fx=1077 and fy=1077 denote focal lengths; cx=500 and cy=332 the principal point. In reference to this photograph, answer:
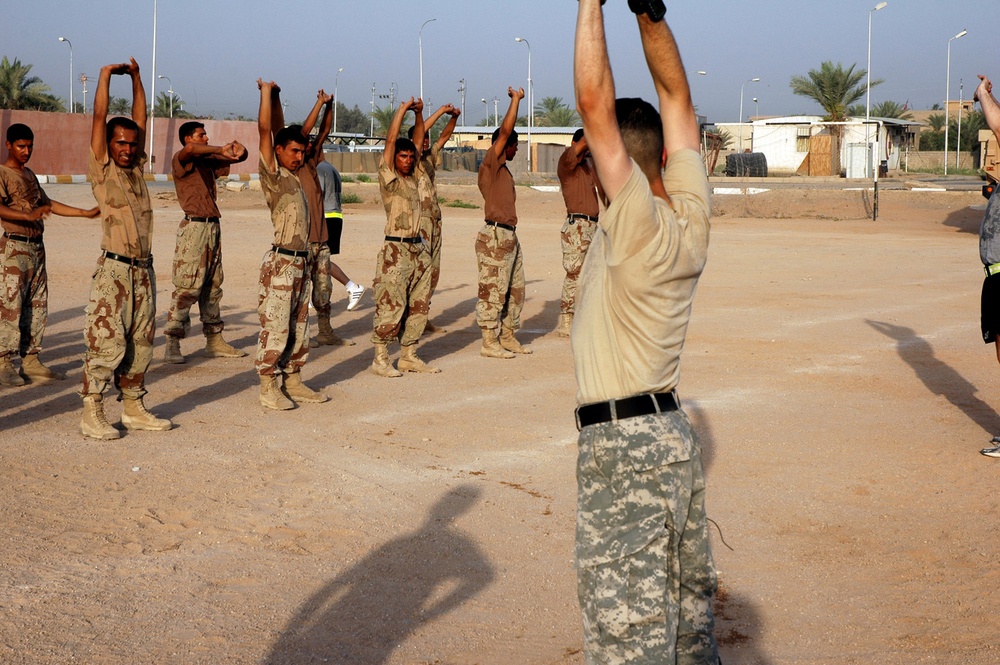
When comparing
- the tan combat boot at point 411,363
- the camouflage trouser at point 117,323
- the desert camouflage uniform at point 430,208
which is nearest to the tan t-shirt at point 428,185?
the desert camouflage uniform at point 430,208

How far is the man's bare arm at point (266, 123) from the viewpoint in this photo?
8.09 metres

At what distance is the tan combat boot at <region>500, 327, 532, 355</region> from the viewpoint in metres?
11.3

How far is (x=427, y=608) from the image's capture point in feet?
15.9

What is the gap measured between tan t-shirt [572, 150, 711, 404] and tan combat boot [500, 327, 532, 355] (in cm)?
825

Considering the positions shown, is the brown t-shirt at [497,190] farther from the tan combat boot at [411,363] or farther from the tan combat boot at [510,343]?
the tan combat boot at [411,363]

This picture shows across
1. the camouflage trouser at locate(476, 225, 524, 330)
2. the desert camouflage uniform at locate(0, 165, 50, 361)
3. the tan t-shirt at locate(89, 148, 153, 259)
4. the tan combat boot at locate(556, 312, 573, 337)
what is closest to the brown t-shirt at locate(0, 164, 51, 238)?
the desert camouflage uniform at locate(0, 165, 50, 361)

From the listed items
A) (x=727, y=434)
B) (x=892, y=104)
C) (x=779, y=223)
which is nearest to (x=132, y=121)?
(x=727, y=434)

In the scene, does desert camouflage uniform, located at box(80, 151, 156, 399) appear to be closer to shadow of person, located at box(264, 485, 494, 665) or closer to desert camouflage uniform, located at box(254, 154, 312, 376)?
desert camouflage uniform, located at box(254, 154, 312, 376)

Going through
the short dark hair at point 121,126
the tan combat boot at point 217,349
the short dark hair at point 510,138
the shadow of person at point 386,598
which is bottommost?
the shadow of person at point 386,598

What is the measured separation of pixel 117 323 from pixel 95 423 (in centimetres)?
74

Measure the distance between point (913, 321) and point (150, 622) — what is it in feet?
34.8

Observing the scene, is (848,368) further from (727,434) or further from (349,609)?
(349,609)

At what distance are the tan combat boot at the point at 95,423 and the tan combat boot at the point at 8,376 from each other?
214 centimetres

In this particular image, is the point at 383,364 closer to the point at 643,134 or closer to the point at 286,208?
the point at 286,208
